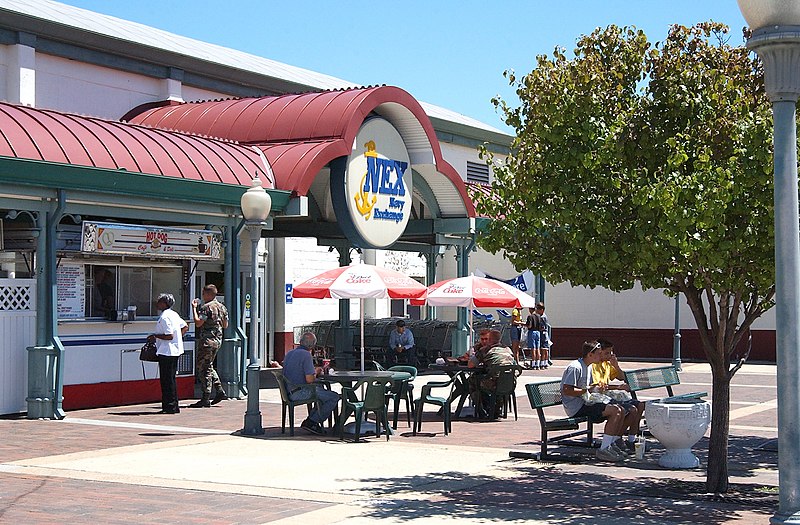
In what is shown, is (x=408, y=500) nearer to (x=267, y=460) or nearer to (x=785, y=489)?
(x=267, y=460)

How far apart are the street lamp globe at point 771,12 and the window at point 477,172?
32423 mm

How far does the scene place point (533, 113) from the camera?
1030 centimetres

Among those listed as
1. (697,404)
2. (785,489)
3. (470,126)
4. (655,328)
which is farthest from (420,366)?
(785,489)

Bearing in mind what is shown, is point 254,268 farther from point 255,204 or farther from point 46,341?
point 46,341

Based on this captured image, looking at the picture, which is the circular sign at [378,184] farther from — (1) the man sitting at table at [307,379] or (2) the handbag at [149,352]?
(1) the man sitting at table at [307,379]

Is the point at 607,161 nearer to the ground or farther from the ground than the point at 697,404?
farther from the ground

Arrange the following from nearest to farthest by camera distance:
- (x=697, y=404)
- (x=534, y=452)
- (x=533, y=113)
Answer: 1. (x=533, y=113)
2. (x=697, y=404)
3. (x=534, y=452)

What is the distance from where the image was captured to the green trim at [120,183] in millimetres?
15336

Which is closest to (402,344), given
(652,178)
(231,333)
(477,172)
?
(231,333)

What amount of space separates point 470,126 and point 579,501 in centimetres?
2898

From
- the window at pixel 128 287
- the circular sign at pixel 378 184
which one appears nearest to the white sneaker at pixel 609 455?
the window at pixel 128 287

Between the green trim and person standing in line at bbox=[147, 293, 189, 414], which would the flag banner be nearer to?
the green trim

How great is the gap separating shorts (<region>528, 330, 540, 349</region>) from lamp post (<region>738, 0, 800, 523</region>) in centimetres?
2361

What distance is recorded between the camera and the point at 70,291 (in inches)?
677
